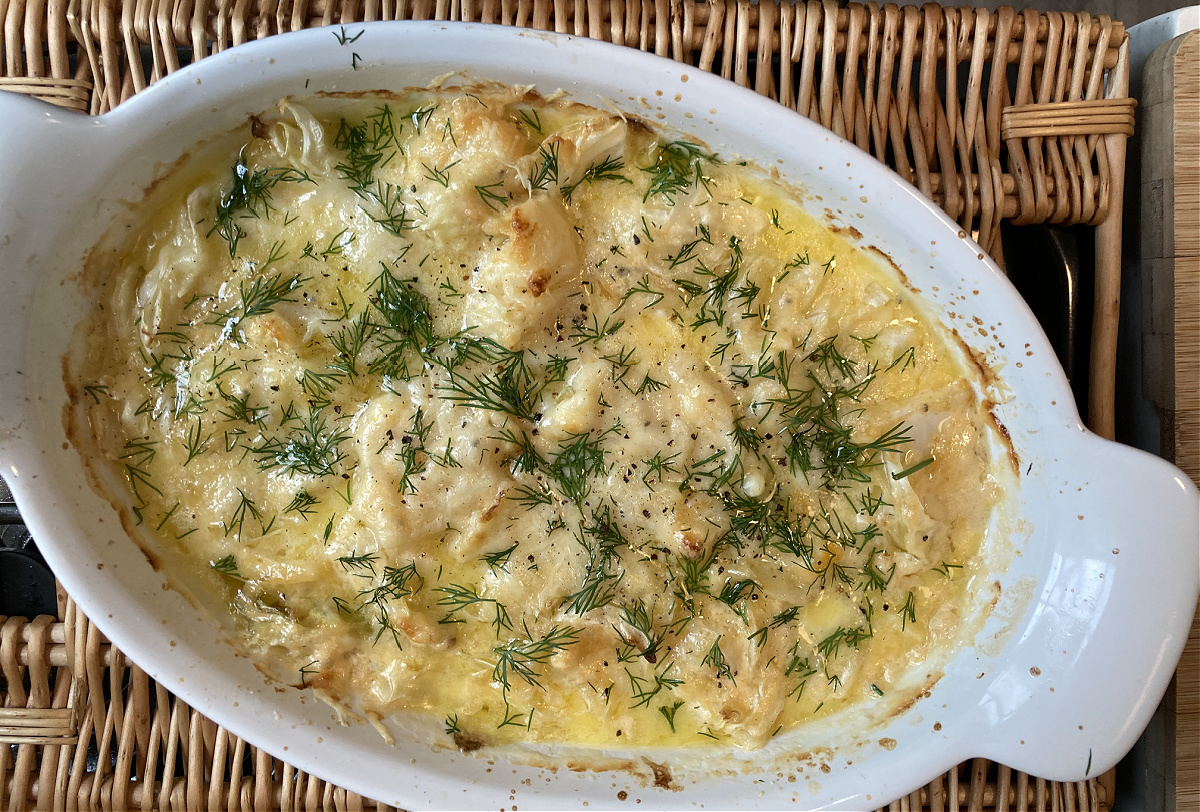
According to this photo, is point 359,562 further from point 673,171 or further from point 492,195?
point 673,171

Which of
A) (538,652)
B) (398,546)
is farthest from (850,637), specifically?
(398,546)

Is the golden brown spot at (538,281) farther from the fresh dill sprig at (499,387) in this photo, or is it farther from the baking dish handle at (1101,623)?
the baking dish handle at (1101,623)

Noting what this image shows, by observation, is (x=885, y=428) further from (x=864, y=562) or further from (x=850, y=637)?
(x=850, y=637)

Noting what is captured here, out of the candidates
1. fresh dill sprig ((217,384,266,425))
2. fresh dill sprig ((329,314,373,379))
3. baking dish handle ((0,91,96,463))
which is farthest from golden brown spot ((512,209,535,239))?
baking dish handle ((0,91,96,463))

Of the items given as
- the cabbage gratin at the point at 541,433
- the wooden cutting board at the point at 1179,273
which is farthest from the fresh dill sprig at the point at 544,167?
the wooden cutting board at the point at 1179,273

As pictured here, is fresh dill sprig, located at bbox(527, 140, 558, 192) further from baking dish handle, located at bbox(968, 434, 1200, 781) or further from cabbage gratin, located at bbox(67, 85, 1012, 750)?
baking dish handle, located at bbox(968, 434, 1200, 781)
